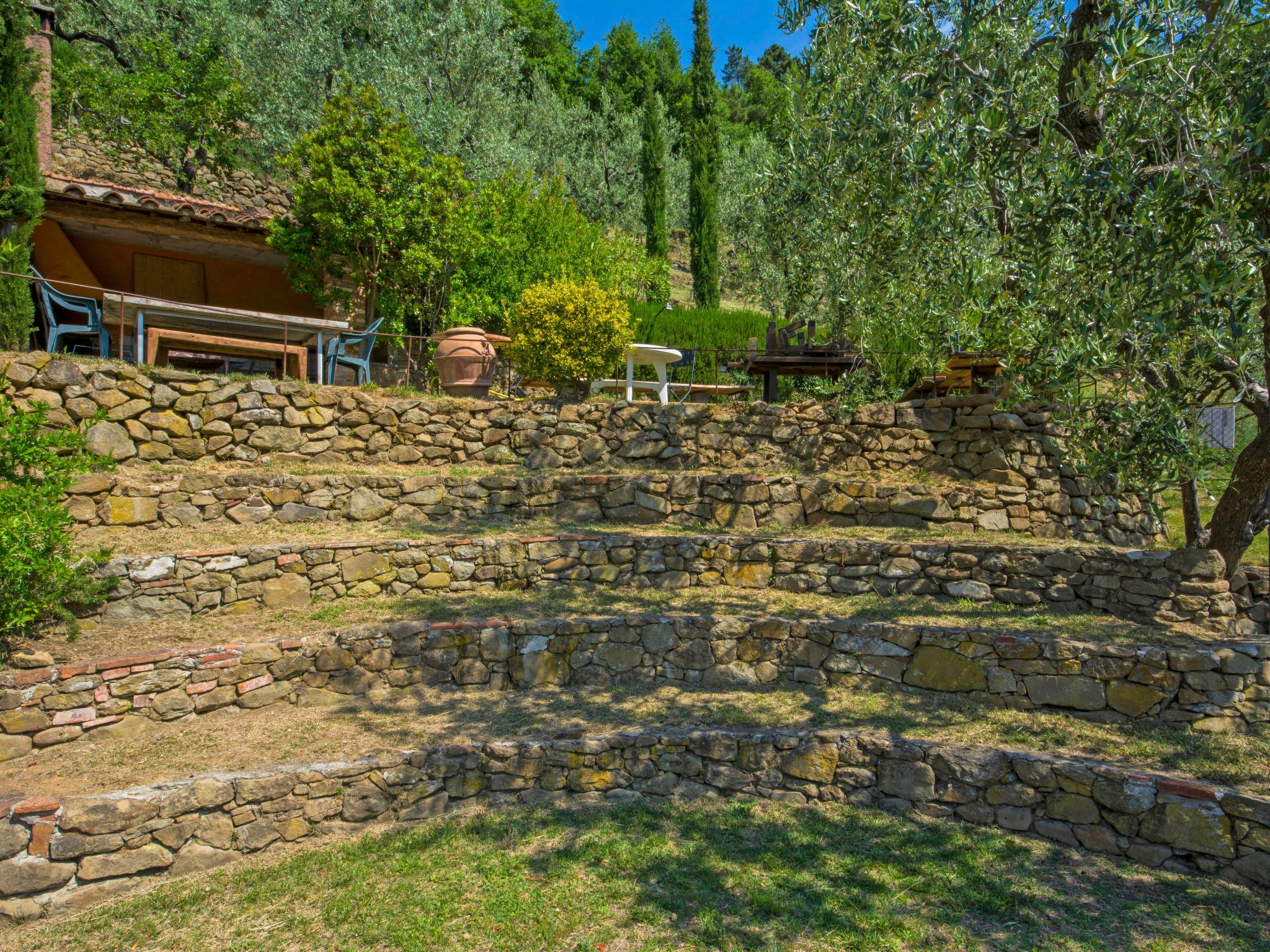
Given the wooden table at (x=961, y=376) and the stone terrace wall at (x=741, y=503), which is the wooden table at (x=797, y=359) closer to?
the wooden table at (x=961, y=376)

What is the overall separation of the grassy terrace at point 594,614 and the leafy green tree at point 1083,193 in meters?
1.33

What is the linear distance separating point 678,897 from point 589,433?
6.37m

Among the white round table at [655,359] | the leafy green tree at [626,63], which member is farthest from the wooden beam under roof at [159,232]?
the leafy green tree at [626,63]

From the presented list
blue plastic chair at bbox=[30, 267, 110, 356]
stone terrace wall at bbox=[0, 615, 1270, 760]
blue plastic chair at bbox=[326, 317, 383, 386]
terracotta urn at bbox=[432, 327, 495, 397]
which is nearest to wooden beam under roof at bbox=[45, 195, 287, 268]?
blue plastic chair at bbox=[30, 267, 110, 356]

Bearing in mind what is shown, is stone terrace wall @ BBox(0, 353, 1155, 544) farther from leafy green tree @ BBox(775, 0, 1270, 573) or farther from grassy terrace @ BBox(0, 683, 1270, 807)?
grassy terrace @ BBox(0, 683, 1270, 807)

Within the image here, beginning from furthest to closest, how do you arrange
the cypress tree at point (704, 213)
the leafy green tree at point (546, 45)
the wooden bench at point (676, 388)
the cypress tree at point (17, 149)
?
the leafy green tree at point (546, 45), the cypress tree at point (704, 213), the wooden bench at point (676, 388), the cypress tree at point (17, 149)

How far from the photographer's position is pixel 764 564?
309 inches

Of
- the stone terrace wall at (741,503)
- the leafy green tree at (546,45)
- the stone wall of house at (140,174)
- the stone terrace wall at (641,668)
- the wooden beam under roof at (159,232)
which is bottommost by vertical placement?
the stone terrace wall at (641,668)

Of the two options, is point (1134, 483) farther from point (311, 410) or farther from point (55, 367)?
point (55, 367)

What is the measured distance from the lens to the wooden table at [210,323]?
8.16m

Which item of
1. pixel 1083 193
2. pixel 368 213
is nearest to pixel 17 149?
pixel 368 213

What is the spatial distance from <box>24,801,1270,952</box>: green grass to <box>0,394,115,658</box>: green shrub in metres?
2.29

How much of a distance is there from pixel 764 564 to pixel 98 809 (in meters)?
5.68

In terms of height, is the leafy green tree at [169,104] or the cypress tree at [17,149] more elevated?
the leafy green tree at [169,104]
